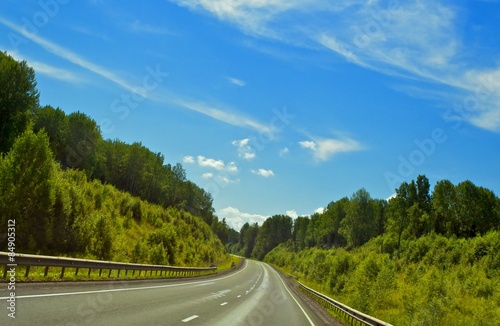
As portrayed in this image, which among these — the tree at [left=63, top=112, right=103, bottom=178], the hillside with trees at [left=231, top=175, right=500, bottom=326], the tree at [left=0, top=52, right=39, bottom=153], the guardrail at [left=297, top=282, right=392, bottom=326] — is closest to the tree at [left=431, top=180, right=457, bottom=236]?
the hillside with trees at [left=231, top=175, right=500, bottom=326]

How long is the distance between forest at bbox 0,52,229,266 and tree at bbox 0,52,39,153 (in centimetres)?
13

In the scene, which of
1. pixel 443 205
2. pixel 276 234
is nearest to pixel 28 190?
pixel 443 205

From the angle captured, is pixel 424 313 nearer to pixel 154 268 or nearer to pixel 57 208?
pixel 154 268

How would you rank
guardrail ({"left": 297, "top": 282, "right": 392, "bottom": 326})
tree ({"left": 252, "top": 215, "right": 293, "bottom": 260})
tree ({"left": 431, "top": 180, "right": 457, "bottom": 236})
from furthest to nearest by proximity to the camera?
1. tree ({"left": 252, "top": 215, "right": 293, "bottom": 260})
2. tree ({"left": 431, "top": 180, "right": 457, "bottom": 236})
3. guardrail ({"left": 297, "top": 282, "right": 392, "bottom": 326})

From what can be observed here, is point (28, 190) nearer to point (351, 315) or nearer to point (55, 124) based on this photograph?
point (351, 315)

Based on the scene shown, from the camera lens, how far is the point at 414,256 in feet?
211

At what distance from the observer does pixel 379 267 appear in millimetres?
35094

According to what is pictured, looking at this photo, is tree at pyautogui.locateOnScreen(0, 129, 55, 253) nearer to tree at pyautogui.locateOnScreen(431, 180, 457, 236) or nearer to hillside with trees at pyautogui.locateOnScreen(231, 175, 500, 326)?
Answer: hillside with trees at pyautogui.locateOnScreen(231, 175, 500, 326)

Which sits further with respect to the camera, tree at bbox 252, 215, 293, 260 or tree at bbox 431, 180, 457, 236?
tree at bbox 252, 215, 293, 260

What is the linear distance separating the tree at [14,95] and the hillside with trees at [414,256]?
48.8 metres

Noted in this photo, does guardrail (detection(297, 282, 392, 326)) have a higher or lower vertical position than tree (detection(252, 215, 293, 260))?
lower

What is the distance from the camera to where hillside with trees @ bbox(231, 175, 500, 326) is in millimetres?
23688

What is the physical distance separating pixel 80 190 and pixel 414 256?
178 feet

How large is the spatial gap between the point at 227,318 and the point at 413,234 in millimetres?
80474
